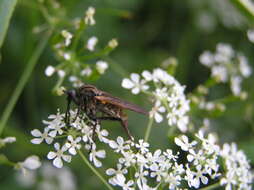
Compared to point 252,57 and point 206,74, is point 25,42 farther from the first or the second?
point 252,57

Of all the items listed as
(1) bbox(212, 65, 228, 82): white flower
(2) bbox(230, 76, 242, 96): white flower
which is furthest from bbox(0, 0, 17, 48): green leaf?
(2) bbox(230, 76, 242, 96): white flower

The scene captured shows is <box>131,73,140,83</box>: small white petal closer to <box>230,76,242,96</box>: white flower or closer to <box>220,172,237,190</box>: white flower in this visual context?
<box>220,172,237,190</box>: white flower

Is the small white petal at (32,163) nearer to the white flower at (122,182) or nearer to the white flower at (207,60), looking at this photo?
the white flower at (122,182)

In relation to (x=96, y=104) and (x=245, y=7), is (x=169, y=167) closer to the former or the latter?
(x=96, y=104)

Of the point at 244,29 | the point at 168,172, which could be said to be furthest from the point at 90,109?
the point at 244,29

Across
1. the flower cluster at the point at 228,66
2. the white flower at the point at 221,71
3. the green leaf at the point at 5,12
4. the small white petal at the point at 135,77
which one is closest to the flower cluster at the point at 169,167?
the small white petal at the point at 135,77

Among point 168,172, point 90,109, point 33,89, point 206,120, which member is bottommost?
point 168,172
